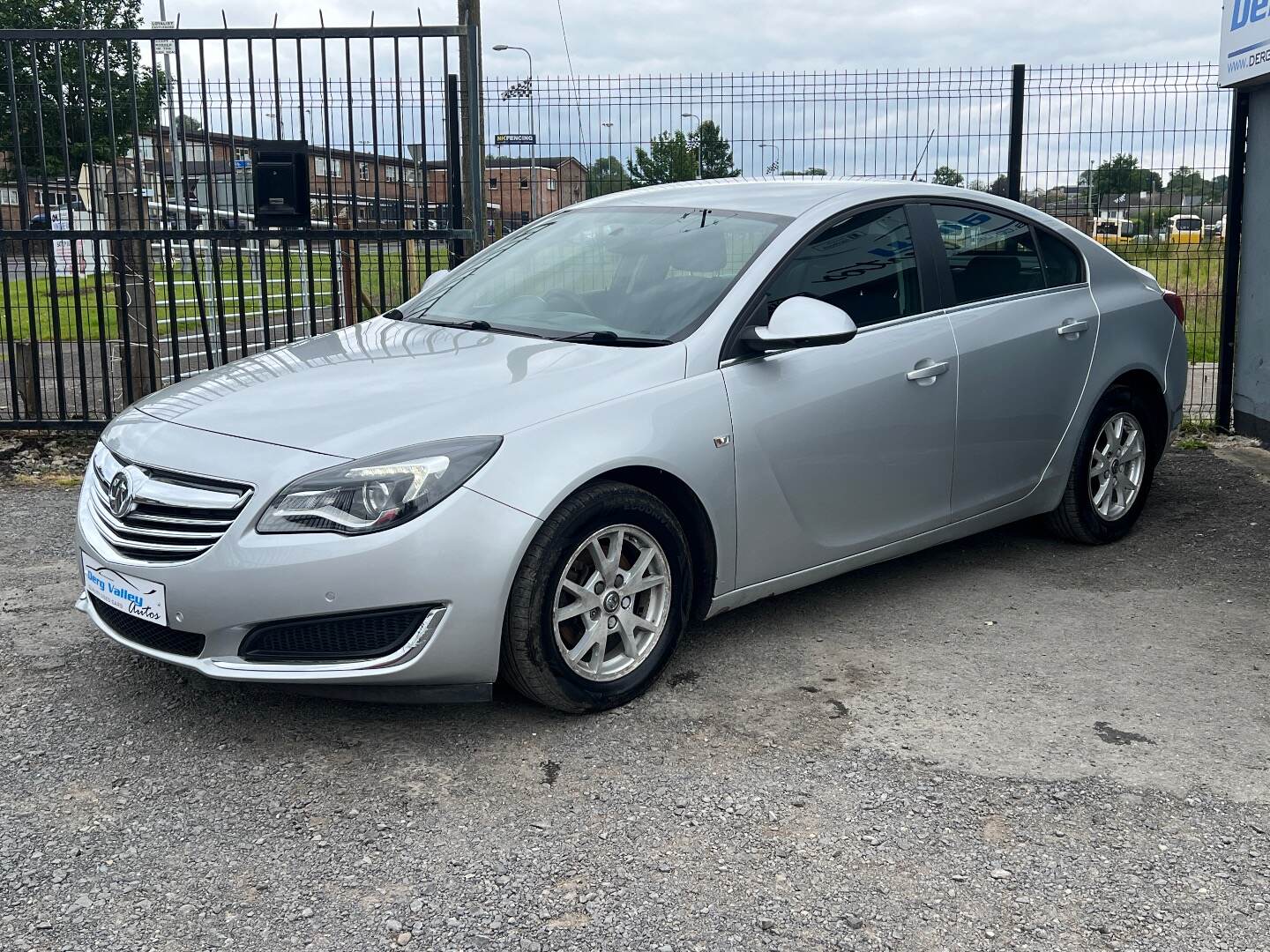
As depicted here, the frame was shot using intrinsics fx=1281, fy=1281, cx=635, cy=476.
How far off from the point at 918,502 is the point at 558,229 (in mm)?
1794

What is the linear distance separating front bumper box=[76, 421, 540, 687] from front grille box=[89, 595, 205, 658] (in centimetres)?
3

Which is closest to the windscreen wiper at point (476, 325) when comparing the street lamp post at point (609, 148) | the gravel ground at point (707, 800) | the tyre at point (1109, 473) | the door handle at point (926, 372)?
the gravel ground at point (707, 800)

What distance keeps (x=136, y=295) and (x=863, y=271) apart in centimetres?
613

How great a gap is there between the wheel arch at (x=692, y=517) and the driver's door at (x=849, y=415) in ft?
0.40

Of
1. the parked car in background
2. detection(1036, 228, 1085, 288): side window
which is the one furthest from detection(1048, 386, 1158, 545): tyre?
the parked car in background

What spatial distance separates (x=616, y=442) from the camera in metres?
3.77

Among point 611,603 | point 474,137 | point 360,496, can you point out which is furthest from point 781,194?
point 474,137

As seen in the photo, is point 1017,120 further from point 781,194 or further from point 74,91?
point 74,91

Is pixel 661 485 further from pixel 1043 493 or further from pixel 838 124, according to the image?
pixel 838 124

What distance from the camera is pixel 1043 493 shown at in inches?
214

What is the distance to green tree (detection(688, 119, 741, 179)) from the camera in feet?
28.6

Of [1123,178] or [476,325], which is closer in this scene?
[476,325]

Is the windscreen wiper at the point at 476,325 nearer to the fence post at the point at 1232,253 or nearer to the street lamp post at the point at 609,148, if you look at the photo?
the street lamp post at the point at 609,148

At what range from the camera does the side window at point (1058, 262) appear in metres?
5.49
